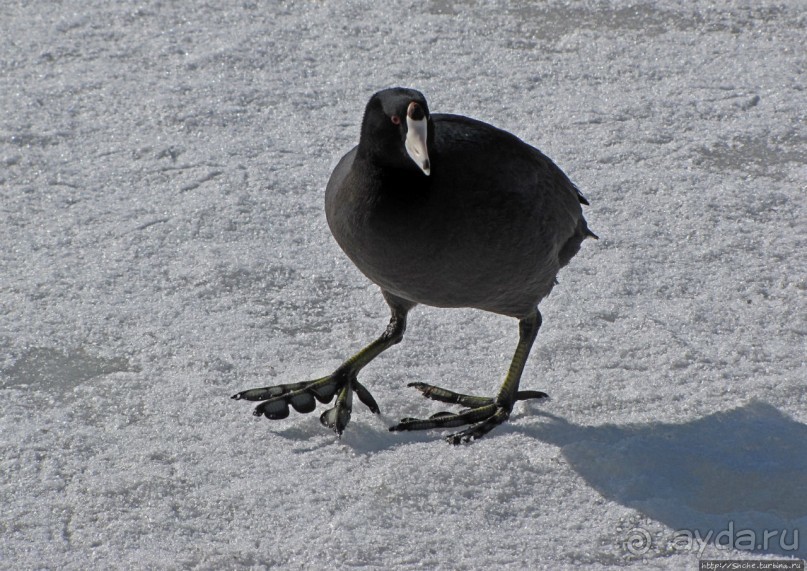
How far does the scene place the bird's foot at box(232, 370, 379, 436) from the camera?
3521 mm

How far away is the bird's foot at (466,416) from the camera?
3.49 m

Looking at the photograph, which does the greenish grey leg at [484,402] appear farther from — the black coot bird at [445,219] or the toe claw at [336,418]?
the toe claw at [336,418]

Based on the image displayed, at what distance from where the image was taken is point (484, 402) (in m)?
3.67

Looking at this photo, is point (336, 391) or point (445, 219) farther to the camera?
point (336, 391)

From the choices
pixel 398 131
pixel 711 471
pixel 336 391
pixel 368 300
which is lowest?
pixel 711 471

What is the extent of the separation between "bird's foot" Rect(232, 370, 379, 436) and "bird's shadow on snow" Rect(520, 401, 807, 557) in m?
0.61

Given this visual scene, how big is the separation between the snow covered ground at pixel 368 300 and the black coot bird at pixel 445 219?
0.16 meters

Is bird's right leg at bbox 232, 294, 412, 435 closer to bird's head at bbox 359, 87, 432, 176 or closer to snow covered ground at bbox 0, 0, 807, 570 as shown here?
snow covered ground at bbox 0, 0, 807, 570

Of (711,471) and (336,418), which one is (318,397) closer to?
(336,418)

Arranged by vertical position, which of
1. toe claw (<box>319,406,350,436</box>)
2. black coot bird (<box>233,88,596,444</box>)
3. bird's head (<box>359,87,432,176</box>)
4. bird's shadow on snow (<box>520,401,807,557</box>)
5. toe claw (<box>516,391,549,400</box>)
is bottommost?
bird's shadow on snow (<box>520,401,807,557</box>)

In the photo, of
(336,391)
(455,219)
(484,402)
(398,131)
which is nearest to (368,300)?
(336,391)

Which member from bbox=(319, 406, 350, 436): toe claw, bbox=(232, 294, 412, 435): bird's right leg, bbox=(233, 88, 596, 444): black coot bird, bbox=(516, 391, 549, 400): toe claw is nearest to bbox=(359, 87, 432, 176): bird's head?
bbox=(233, 88, 596, 444): black coot bird

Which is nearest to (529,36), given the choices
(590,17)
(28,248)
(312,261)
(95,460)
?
(590,17)

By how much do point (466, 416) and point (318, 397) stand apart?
0.53 m
